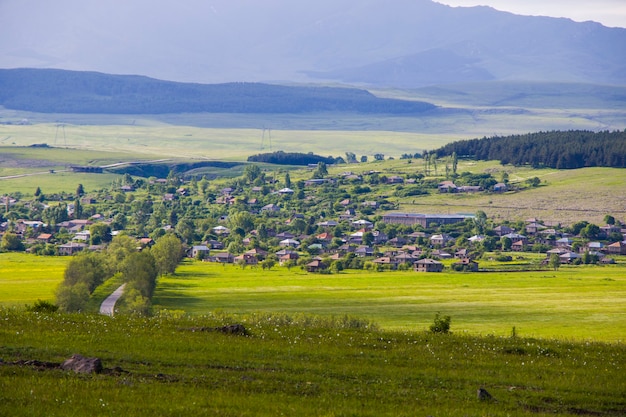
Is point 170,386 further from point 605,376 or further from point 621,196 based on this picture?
point 621,196

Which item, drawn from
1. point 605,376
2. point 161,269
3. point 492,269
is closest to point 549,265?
point 492,269

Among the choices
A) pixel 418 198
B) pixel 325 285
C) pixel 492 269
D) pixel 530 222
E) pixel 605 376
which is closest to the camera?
pixel 605 376

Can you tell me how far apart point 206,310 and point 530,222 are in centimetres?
9052

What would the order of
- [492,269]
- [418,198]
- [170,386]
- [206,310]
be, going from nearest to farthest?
[170,386]
[206,310]
[492,269]
[418,198]

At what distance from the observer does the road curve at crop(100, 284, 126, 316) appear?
68750mm

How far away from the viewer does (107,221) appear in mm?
166000

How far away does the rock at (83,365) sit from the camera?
941 inches

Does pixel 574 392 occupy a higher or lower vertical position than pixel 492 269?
higher

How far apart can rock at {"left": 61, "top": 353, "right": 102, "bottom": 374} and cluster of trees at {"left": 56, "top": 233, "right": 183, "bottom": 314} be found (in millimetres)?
41264

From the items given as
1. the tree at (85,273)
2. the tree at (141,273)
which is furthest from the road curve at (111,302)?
the tree at (85,273)

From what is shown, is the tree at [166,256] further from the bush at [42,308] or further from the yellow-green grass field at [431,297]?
the bush at [42,308]

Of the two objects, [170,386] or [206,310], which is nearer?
[170,386]

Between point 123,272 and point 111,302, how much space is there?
15.5 meters

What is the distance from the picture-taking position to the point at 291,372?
25672mm
